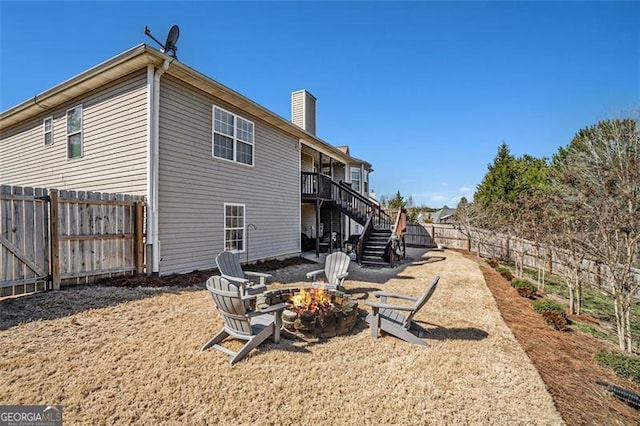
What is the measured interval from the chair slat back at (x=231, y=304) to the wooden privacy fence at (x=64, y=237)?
4317 millimetres

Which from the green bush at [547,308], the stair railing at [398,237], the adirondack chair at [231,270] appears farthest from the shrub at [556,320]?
the adirondack chair at [231,270]

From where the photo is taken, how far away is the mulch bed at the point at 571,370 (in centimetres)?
296

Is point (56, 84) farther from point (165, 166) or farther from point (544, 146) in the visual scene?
point (544, 146)

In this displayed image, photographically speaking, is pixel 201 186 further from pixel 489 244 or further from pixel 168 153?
pixel 489 244

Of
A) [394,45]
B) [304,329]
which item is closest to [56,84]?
[304,329]

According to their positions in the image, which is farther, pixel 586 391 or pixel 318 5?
pixel 318 5

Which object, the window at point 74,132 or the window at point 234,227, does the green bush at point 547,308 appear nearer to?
the window at point 234,227

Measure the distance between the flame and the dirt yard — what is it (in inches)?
19.4

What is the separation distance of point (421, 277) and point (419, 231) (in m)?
11.1

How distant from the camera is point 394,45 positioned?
38.0ft

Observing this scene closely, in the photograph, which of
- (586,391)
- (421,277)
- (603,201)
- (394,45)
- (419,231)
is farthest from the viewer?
(419,231)

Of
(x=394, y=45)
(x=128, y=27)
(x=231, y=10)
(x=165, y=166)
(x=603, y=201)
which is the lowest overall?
(x=603, y=201)

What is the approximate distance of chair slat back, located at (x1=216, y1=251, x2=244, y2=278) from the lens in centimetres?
628

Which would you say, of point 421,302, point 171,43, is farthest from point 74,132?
point 421,302
